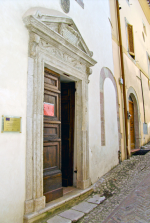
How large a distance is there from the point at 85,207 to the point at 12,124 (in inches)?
74.3

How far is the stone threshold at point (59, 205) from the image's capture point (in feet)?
8.00

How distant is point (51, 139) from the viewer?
3152 mm

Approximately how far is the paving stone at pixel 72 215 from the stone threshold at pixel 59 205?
91 millimetres

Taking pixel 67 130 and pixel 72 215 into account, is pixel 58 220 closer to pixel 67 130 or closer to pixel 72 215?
pixel 72 215

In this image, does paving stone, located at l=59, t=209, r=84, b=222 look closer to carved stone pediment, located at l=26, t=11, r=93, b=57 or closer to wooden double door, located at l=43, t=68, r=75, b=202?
wooden double door, located at l=43, t=68, r=75, b=202

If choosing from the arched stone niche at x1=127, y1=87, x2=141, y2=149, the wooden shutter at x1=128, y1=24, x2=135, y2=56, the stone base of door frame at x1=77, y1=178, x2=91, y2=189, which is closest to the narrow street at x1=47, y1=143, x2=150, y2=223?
the stone base of door frame at x1=77, y1=178, x2=91, y2=189

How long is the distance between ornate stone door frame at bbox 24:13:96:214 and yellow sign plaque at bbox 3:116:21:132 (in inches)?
6.6

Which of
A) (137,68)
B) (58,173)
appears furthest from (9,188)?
(137,68)

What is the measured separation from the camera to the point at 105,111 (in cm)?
505

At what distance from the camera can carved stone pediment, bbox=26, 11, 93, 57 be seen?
2964 mm

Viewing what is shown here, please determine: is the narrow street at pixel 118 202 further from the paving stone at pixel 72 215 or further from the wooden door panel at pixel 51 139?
the wooden door panel at pixel 51 139

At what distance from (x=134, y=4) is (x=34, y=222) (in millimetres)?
10016

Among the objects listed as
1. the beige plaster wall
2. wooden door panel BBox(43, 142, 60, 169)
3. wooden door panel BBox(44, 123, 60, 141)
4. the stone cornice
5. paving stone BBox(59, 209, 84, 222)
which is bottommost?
paving stone BBox(59, 209, 84, 222)

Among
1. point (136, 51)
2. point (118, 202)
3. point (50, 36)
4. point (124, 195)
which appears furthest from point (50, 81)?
point (136, 51)
